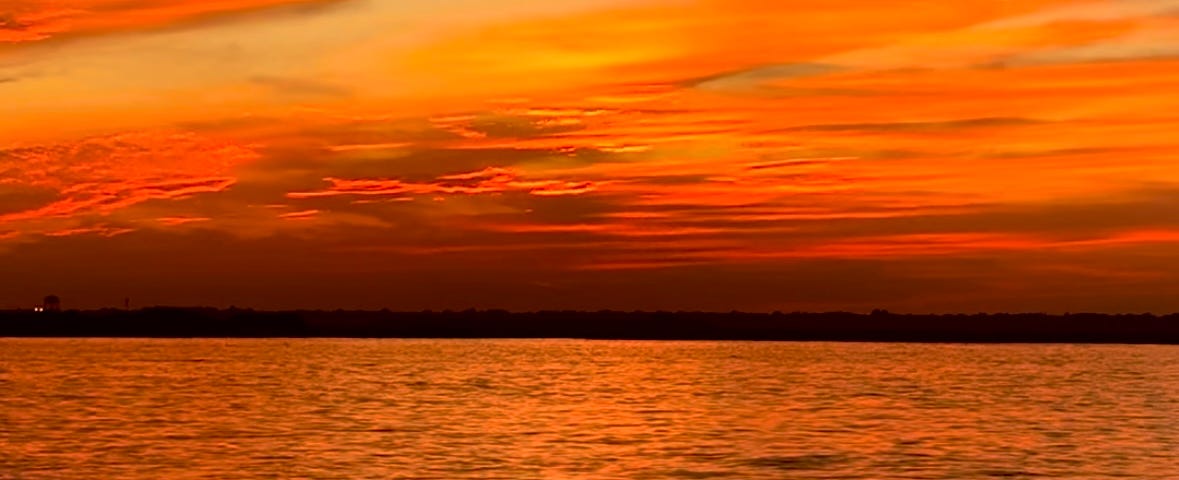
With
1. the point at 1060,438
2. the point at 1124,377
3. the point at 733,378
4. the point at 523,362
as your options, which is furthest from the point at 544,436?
the point at 523,362

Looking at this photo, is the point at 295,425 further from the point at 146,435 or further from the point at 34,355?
the point at 34,355

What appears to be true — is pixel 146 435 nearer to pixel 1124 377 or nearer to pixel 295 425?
pixel 295 425

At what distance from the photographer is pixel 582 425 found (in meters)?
68.7

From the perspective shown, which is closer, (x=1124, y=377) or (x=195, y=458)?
(x=195, y=458)

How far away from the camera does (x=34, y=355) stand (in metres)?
170

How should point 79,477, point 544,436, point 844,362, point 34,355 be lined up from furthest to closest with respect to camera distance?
point 34,355 → point 844,362 → point 544,436 → point 79,477

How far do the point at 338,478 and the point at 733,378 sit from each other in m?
70.8

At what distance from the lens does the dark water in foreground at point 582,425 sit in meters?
53.0

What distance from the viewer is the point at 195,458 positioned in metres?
55.3

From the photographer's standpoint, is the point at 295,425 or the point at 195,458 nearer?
the point at 195,458

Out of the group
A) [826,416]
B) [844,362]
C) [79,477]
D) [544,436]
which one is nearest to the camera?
[79,477]

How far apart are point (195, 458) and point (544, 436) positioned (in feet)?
41.6

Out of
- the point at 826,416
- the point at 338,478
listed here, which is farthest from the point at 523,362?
the point at 338,478

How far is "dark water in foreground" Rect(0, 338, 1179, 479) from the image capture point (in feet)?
174
